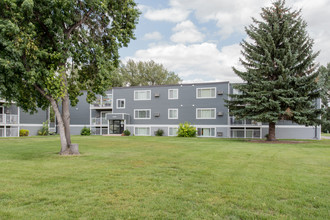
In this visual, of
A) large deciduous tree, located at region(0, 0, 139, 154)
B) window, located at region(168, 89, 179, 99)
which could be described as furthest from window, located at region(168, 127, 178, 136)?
large deciduous tree, located at region(0, 0, 139, 154)

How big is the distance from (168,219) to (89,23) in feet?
38.8

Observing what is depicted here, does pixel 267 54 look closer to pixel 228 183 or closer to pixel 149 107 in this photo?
pixel 149 107

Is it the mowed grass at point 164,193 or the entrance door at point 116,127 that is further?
the entrance door at point 116,127

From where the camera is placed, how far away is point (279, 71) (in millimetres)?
22844

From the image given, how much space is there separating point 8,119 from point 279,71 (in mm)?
29671

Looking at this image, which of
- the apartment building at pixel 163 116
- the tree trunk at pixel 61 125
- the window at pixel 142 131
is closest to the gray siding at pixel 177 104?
the apartment building at pixel 163 116

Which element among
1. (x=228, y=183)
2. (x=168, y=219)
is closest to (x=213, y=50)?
(x=228, y=183)

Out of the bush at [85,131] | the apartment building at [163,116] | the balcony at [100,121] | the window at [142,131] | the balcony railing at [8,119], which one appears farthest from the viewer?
the balcony at [100,121]

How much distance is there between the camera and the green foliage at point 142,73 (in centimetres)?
5100

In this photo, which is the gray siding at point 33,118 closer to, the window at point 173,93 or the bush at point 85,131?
the bush at point 85,131

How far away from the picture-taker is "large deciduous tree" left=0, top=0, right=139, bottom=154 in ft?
34.5

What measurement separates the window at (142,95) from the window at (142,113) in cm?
160

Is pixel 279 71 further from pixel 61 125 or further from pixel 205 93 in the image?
pixel 61 125

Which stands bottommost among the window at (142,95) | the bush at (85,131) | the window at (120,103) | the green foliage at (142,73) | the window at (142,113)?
the bush at (85,131)
